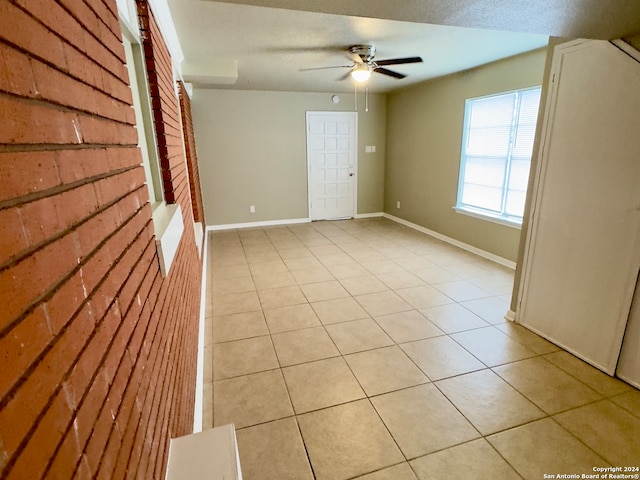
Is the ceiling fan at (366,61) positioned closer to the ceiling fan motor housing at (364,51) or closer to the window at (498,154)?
the ceiling fan motor housing at (364,51)

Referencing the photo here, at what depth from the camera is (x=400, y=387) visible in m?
2.10

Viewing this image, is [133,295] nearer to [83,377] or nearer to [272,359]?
[83,377]

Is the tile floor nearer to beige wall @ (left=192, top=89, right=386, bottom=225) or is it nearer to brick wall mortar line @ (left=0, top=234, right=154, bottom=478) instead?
brick wall mortar line @ (left=0, top=234, right=154, bottom=478)

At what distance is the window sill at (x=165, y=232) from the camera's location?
124cm

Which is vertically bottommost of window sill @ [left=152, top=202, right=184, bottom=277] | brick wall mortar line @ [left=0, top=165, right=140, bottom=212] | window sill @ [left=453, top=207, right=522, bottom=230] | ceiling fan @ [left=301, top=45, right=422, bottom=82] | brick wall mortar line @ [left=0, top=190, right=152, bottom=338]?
window sill @ [left=453, top=207, right=522, bottom=230]

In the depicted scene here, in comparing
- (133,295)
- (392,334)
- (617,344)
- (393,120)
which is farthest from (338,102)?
(133,295)

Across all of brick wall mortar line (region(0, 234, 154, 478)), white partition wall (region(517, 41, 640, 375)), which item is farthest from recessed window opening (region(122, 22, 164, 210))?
white partition wall (region(517, 41, 640, 375))

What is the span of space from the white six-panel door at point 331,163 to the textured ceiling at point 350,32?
1.45 meters

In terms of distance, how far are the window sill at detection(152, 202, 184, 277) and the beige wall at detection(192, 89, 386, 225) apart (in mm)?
4230

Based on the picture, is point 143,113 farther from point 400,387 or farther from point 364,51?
point 364,51

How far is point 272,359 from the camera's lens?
7.87ft

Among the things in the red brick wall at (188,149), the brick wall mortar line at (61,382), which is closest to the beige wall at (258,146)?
the red brick wall at (188,149)

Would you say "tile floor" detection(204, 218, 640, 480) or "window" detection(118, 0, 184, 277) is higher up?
"window" detection(118, 0, 184, 277)

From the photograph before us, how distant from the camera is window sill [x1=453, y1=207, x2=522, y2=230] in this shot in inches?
154
